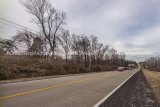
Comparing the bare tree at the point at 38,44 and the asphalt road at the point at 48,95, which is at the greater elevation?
the bare tree at the point at 38,44

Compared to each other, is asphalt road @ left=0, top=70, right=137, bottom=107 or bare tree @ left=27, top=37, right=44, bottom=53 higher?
bare tree @ left=27, top=37, right=44, bottom=53

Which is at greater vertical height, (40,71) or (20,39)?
(20,39)

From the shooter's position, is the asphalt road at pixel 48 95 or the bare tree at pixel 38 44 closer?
the asphalt road at pixel 48 95

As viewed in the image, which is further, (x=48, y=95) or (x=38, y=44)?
(x=38, y=44)

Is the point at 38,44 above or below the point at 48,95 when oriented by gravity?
above

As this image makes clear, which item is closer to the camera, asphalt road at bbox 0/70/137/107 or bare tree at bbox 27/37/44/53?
asphalt road at bbox 0/70/137/107

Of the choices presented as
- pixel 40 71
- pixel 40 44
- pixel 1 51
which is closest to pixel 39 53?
pixel 40 44

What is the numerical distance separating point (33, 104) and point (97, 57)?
93.5 meters

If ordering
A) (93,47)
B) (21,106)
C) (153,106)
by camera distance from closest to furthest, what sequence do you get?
(21,106)
(153,106)
(93,47)

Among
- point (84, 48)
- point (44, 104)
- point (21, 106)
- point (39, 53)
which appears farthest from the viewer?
point (84, 48)

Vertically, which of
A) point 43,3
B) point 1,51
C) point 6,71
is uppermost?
point 43,3

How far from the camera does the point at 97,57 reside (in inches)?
3971

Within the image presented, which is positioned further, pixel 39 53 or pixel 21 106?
pixel 39 53

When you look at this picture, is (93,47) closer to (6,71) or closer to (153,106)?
(6,71)
